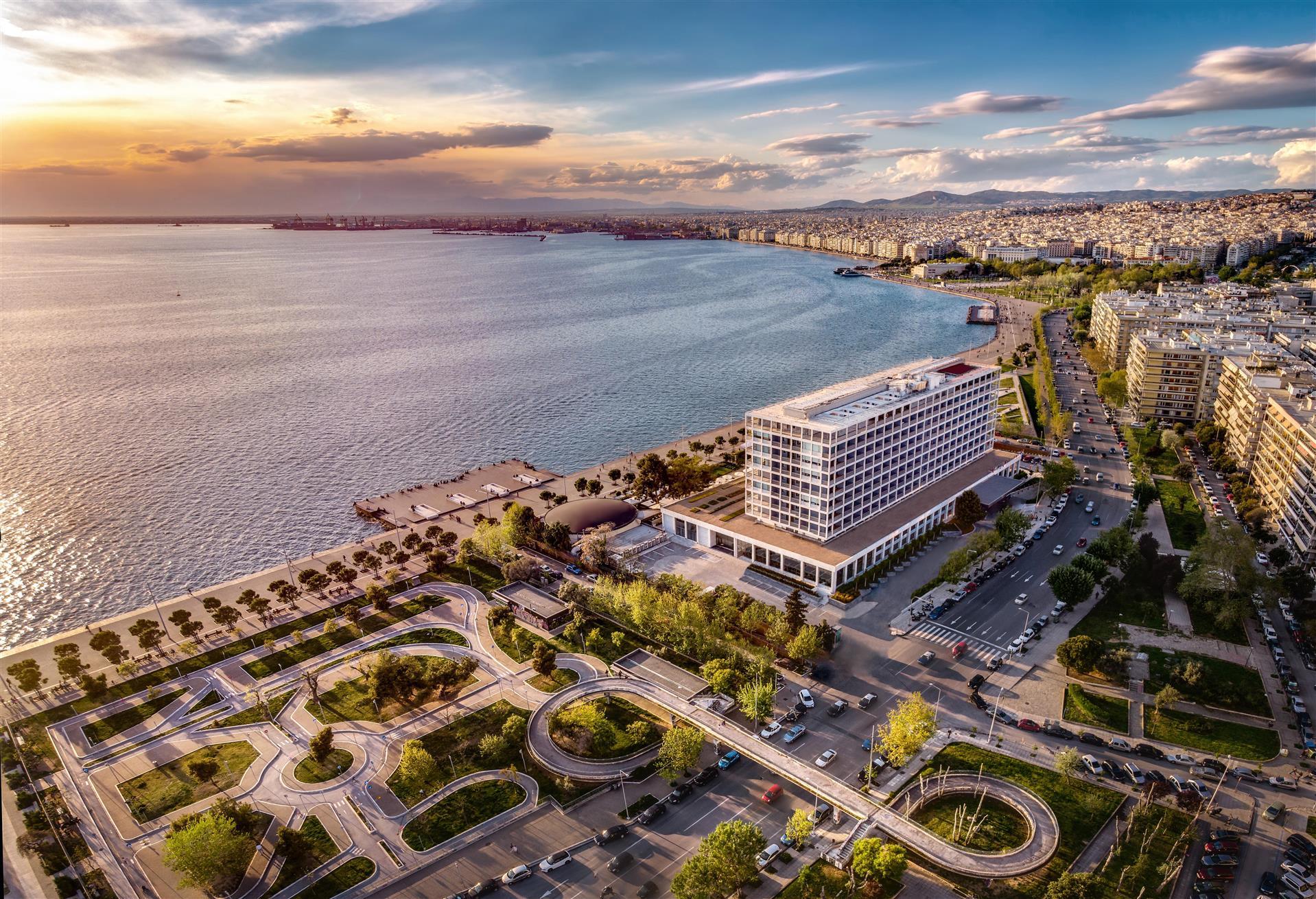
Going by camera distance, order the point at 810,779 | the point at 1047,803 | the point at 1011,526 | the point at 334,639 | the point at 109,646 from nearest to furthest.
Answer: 1. the point at 1047,803
2. the point at 810,779
3. the point at 109,646
4. the point at 334,639
5. the point at 1011,526

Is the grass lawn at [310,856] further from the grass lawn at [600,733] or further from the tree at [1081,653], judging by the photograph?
the tree at [1081,653]

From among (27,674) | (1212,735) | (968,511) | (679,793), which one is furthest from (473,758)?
(968,511)

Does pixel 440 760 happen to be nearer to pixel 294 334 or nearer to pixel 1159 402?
pixel 1159 402

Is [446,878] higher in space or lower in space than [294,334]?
lower

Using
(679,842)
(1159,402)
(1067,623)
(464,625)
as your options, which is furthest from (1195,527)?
(464,625)

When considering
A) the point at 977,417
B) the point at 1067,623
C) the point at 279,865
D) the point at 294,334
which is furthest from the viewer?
the point at 294,334

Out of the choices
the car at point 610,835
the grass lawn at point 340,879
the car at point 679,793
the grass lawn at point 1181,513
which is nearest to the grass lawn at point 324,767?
the grass lawn at point 340,879

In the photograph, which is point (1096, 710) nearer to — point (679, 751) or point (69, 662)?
point (679, 751)
